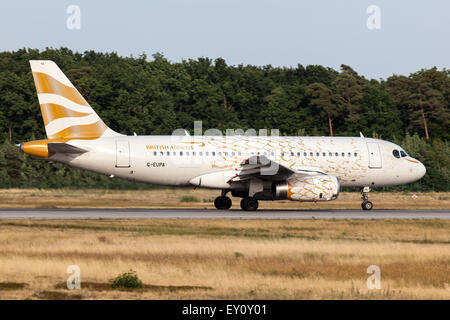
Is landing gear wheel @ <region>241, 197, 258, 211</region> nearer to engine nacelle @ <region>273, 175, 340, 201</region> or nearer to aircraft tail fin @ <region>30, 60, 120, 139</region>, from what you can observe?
engine nacelle @ <region>273, 175, 340, 201</region>

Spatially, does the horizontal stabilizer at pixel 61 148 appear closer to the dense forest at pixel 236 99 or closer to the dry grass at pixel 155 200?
the dry grass at pixel 155 200

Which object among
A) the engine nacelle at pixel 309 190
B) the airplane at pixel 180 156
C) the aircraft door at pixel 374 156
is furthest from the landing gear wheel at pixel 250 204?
the aircraft door at pixel 374 156

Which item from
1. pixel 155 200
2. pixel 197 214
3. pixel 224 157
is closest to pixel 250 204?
pixel 224 157

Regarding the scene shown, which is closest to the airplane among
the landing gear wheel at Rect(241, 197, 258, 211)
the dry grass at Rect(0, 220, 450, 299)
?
the landing gear wheel at Rect(241, 197, 258, 211)

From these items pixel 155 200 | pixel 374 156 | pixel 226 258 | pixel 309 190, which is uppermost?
pixel 374 156

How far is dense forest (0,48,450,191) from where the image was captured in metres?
83.2

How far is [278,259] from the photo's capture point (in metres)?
20.3

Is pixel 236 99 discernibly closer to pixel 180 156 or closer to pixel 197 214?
pixel 180 156

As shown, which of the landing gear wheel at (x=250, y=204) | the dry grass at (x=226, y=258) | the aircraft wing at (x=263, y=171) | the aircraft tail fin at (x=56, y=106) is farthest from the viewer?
the landing gear wheel at (x=250, y=204)

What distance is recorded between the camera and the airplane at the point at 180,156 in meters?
35.3

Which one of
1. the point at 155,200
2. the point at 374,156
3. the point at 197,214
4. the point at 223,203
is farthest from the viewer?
the point at 155,200

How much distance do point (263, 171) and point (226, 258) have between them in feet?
A: 52.3

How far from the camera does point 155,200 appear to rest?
4853cm

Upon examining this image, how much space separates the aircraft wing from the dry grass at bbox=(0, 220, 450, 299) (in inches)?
219
